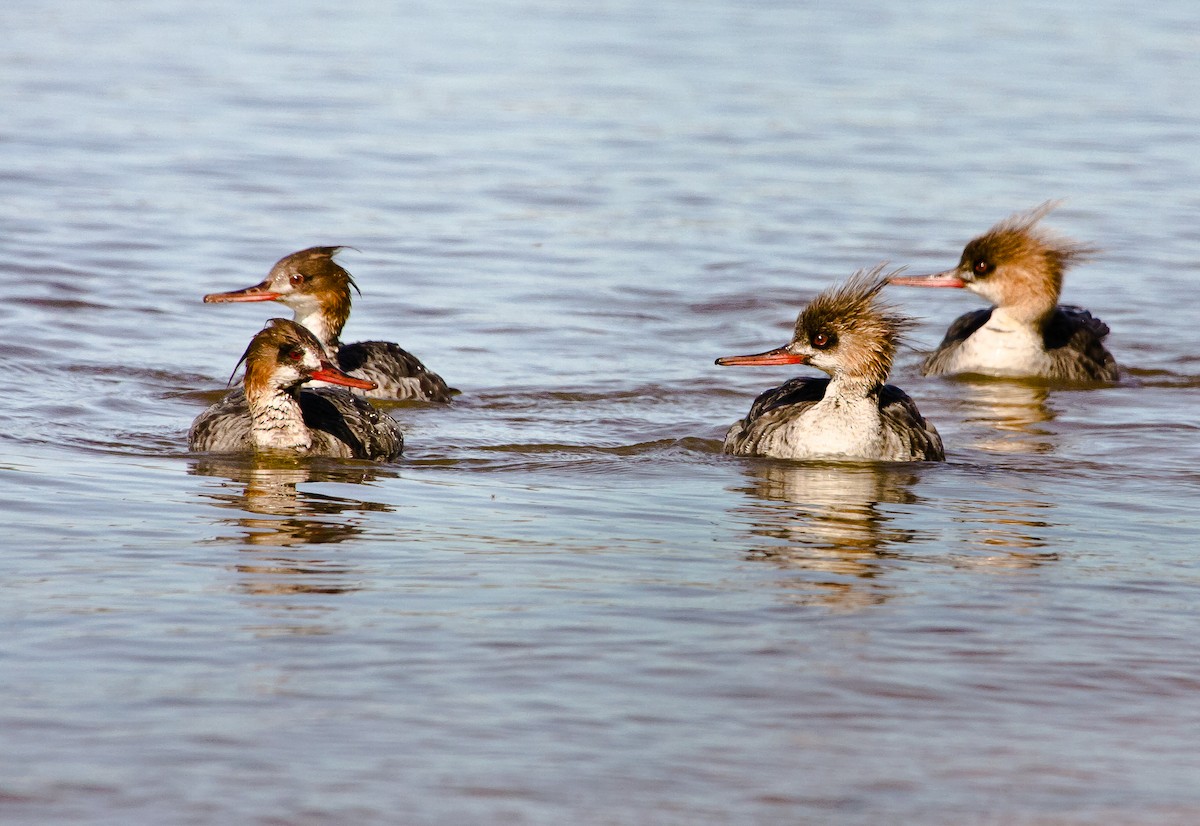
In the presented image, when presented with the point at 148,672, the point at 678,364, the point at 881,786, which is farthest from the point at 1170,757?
the point at 678,364

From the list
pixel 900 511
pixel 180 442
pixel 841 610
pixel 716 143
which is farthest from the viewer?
pixel 716 143

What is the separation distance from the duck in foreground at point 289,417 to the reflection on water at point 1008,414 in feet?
10.3

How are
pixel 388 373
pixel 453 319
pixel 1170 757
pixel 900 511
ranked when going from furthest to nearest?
pixel 453 319 → pixel 388 373 → pixel 900 511 → pixel 1170 757

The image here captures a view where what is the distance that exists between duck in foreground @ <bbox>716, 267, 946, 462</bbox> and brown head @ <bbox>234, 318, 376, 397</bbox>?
1925 mm

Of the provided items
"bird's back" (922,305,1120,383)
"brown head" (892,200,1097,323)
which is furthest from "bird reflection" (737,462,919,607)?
"brown head" (892,200,1097,323)

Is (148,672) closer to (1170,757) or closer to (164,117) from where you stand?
(1170,757)

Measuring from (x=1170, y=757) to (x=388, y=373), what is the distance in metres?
6.13

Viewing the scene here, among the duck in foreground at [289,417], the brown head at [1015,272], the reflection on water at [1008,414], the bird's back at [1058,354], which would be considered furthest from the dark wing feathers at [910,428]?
the brown head at [1015,272]

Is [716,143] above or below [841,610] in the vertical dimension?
above

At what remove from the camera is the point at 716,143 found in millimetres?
18531

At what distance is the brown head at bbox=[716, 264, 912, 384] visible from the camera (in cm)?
902

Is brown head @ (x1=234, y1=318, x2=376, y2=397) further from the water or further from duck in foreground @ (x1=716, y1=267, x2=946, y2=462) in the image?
duck in foreground @ (x1=716, y1=267, x2=946, y2=462)

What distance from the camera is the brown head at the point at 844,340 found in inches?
355

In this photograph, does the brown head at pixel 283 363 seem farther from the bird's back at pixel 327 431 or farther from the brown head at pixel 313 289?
the brown head at pixel 313 289
